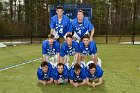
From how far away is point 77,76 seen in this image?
9203 mm

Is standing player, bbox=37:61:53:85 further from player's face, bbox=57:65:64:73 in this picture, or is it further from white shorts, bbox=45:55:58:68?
white shorts, bbox=45:55:58:68

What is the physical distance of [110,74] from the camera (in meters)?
11.5

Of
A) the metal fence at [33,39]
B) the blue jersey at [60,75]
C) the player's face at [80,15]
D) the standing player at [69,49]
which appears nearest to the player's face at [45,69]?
the blue jersey at [60,75]

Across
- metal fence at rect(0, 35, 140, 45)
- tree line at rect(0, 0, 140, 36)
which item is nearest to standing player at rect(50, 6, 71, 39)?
metal fence at rect(0, 35, 140, 45)

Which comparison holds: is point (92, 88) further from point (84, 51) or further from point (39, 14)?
point (39, 14)

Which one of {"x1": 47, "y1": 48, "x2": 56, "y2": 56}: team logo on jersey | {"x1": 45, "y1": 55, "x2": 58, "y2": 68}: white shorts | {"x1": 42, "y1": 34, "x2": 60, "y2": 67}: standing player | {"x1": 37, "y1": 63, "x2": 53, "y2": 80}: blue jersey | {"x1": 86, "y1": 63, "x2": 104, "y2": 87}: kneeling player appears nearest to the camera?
{"x1": 86, "y1": 63, "x2": 104, "y2": 87}: kneeling player

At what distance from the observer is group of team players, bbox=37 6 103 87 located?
9.20 meters

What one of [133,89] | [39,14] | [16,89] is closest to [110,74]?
[133,89]

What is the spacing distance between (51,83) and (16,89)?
1.10m

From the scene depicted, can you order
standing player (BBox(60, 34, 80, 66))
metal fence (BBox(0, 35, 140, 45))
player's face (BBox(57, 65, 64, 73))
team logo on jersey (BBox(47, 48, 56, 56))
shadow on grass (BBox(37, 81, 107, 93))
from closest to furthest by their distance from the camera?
shadow on grass (BBox(37, 81, 107, 93)), player's face (BBox(57, 65, 64, 73)), standing player (BBox(60, 34, 80, 66)), team logo on jersey (BBox(47, 48, 56, 56)), metal fence (BBox(0, 35, 140, 45))

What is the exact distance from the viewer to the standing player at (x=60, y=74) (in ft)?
30.2

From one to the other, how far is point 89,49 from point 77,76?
0.98 meters

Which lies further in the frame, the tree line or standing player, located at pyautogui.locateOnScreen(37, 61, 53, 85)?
the tree line

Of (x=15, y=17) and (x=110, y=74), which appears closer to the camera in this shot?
(x=110, y=74)
